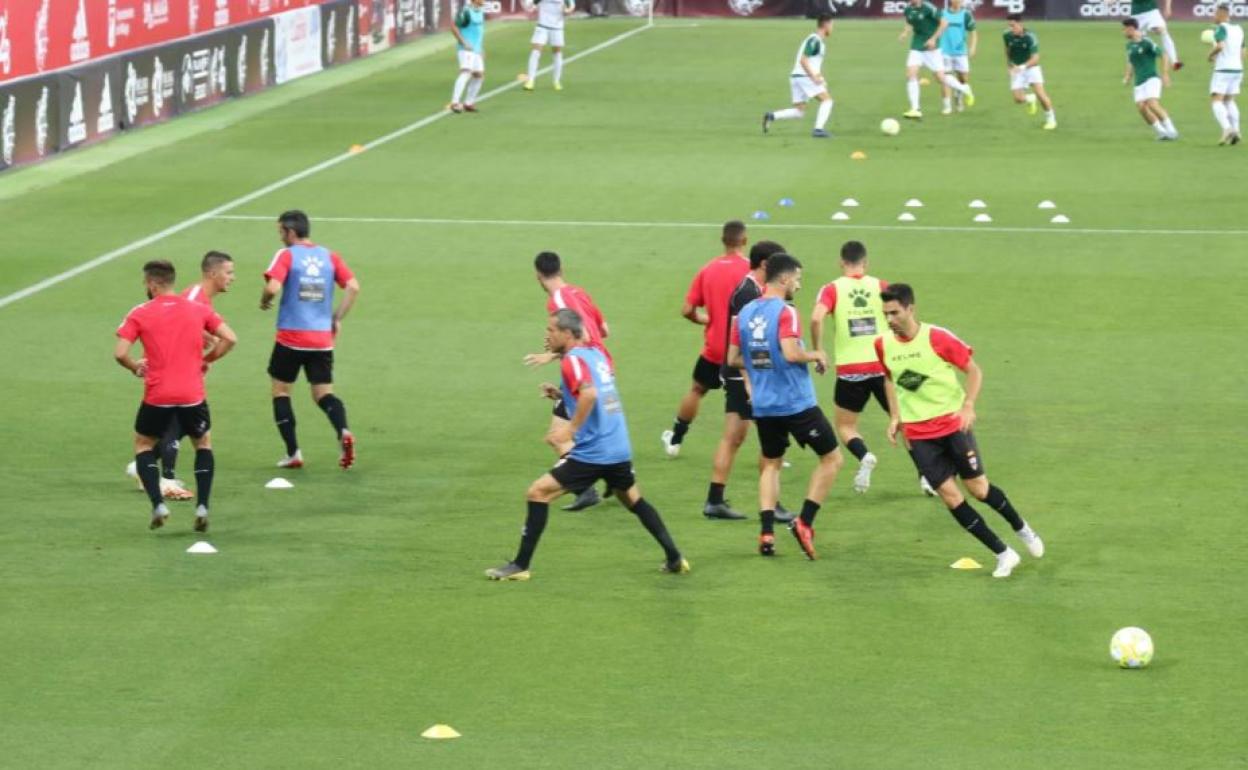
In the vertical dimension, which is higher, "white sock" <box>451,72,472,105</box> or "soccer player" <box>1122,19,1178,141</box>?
"soccer player" <box>1122,19,1178,141</box>

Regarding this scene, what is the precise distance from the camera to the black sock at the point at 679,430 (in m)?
17.3

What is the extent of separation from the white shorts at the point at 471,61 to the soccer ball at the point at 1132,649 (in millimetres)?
28340

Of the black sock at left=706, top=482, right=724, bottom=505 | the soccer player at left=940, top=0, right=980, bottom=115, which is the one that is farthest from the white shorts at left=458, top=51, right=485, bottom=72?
the black sock at left=706, top=482, right=724, bottom=505

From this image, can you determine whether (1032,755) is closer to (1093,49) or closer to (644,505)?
(644,505)

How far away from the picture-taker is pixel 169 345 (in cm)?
1485

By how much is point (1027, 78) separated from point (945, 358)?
82.4ft

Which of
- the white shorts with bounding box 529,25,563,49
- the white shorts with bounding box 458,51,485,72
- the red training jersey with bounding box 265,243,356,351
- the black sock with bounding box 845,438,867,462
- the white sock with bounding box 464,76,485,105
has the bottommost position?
the white sock with bounding box 464,76,485,105

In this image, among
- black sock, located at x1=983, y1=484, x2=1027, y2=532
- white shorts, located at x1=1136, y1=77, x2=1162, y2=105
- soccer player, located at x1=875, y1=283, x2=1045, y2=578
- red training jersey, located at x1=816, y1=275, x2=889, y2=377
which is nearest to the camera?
soccer player, located at x1=875, y1=283, x2=1045, y2=578

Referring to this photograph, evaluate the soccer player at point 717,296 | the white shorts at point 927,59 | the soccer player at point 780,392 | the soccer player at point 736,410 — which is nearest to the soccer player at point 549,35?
the white shorts at point 927,59

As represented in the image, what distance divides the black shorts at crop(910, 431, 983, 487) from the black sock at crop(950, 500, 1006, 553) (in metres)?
0.22

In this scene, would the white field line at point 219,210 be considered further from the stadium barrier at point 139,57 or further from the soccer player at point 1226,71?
the soccer player at point 1226,71

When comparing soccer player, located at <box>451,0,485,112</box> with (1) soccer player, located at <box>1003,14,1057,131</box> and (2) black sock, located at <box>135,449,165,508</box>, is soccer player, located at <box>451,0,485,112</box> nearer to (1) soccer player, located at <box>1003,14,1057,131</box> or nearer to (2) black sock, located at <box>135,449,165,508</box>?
(1) soccer player, located at <box>1003,14,1057,131</box>

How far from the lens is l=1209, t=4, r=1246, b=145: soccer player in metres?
34.2

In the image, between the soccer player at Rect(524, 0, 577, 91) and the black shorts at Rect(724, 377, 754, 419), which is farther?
the soccer player at Rect(524, 0, 577, 91)
